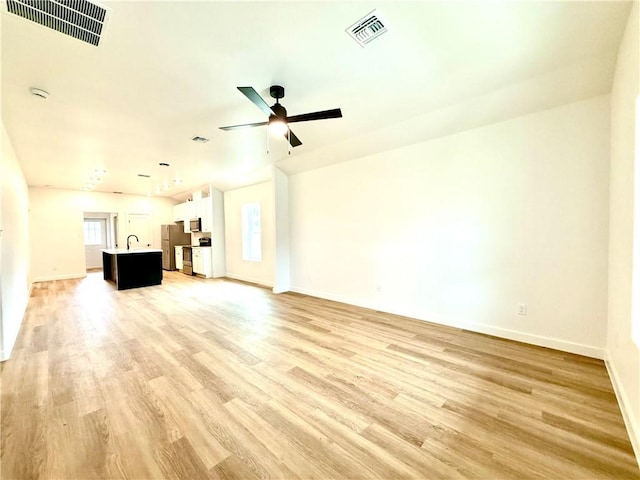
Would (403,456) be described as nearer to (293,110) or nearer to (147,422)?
(147,422)

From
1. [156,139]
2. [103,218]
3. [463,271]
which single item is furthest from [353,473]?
[103,218]

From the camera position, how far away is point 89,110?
9.86 ft

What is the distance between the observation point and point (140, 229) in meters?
9.55


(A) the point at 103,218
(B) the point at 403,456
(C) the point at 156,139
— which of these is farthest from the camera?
(A) the point at 103,218

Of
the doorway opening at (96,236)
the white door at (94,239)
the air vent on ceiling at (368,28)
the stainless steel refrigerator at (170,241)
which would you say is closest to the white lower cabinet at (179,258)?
the stainless steel refrigerator at (170,241)

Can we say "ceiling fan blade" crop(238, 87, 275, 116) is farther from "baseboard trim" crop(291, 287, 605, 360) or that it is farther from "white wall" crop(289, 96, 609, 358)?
"baseboard trim" crop(291, 287, 605, 360)

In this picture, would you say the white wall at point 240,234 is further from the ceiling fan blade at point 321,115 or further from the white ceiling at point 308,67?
the ceiling fan blade at point 321,115

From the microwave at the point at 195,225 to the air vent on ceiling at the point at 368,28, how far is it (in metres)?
7.79

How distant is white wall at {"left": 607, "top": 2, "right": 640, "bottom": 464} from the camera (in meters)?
1.68

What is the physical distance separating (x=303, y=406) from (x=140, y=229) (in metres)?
10.2

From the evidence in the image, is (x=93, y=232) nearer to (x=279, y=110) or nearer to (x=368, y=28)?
(x=279, y=110)

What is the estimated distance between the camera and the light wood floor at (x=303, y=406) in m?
1.45

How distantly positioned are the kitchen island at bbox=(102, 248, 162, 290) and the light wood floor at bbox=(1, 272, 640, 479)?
2858 millimetres

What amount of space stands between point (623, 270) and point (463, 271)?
59.2 inches
